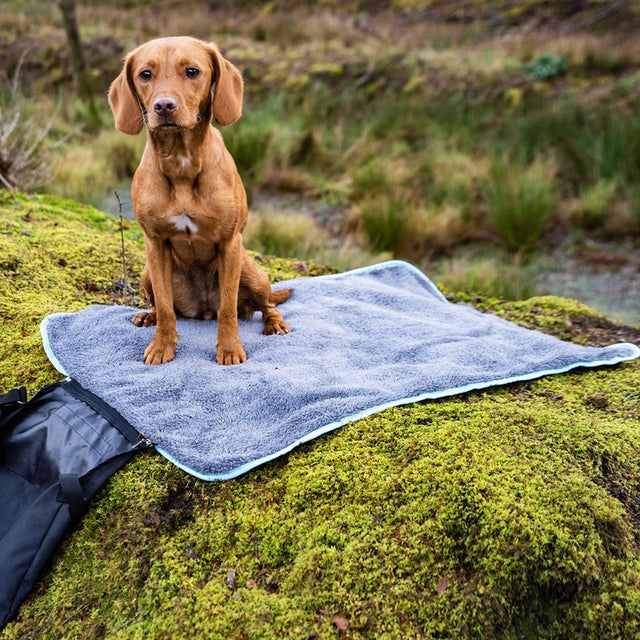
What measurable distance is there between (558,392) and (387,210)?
4.15 meters

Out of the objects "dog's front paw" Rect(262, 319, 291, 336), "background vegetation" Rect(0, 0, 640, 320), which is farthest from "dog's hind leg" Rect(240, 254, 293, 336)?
"background vegetation" Rect(0, 0, 640, 320)

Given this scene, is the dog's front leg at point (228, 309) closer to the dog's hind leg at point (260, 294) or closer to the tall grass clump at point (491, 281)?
the dog's hind leg at point (260, 294)

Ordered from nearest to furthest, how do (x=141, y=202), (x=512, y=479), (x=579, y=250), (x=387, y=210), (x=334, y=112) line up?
1. (x=512, y=479)
2. (x=141, y=202)
3. (x=387, y=210)
4. (x=579, y=250)
5. (x=334, y=112)

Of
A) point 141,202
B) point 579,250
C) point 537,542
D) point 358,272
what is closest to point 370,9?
point 579,250

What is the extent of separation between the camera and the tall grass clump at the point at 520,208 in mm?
6988

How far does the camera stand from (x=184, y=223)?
2.81 metres

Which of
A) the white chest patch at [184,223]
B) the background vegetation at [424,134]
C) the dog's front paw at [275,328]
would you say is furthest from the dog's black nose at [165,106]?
the background vegetation at [424,134]

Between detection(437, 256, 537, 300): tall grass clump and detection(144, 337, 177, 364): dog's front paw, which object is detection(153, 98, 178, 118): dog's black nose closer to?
detection(144, 337, 177, 364): dog's front paw

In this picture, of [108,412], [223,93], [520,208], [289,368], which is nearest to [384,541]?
[289,368]

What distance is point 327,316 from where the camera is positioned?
3.70 m

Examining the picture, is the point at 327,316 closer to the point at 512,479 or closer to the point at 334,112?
the point at 512,479

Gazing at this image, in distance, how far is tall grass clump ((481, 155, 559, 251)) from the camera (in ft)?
22.9

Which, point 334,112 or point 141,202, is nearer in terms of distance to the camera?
point 141,202

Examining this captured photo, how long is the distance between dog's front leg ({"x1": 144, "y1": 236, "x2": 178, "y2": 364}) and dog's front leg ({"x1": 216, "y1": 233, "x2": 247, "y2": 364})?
249mm
